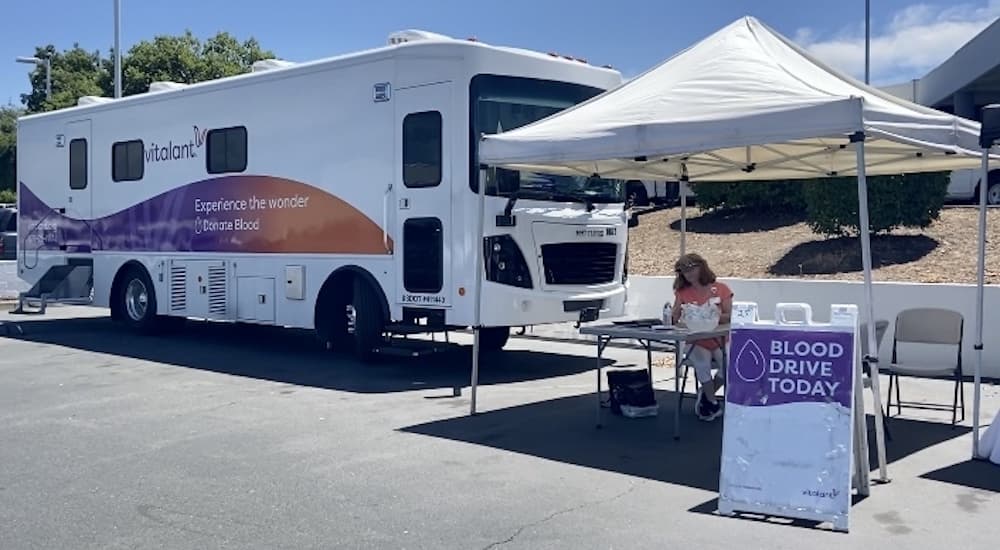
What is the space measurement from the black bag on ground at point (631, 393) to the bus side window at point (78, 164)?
9858mm

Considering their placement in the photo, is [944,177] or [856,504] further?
[944,177]

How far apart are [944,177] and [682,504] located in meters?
10.7

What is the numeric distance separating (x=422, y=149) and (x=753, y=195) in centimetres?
1059

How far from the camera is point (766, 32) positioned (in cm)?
859

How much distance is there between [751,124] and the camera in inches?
266

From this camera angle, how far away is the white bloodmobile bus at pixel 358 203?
1041cm

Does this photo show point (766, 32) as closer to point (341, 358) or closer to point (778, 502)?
point (778, 502)

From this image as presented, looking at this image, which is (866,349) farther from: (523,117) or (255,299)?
(255,299)

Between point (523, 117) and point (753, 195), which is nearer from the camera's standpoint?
point (523, 117)

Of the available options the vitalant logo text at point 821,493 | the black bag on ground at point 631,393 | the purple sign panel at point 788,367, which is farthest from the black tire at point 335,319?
the vitalant logo text at point 821,493

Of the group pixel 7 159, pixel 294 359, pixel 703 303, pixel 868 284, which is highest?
pixel 7 159

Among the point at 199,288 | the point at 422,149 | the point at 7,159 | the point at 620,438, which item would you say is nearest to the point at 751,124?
the point at 620,438

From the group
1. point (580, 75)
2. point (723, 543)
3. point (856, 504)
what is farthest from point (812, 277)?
point (723, 543)

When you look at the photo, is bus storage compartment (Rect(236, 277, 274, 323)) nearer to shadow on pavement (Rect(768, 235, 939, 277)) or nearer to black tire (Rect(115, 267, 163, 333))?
black tire (Rect(115, 267, 163, 333))
